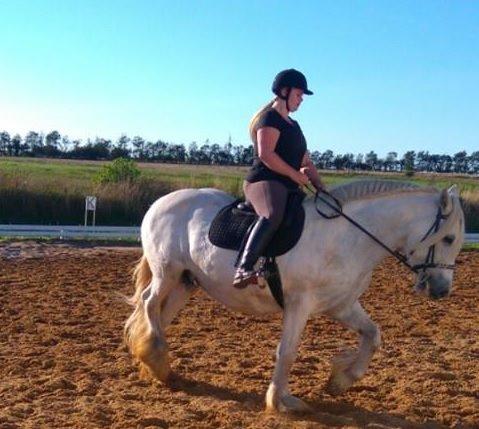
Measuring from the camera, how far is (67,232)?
20875 mm

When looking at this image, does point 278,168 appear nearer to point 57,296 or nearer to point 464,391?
point 464,391

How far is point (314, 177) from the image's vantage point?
5.91 metres

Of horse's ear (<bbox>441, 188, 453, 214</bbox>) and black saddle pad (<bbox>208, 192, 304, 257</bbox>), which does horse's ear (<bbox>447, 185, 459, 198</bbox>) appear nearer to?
horse's ear (<bbox>441, 188, 453, 214</bbox>)

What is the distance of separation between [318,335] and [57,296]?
410 cm

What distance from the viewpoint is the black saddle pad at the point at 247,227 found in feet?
17.8

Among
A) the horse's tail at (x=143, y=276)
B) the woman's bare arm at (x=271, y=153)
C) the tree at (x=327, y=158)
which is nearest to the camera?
the woman's bare arm at (x=271, y=153)

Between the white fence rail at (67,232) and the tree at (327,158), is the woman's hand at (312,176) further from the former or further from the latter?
the tree at (327,158)

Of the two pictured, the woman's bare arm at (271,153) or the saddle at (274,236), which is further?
the saddle at (274,236)

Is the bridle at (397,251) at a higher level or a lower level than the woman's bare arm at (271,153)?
lower

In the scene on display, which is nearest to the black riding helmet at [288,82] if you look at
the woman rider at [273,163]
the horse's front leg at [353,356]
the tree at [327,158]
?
the woman rider at [273,163]

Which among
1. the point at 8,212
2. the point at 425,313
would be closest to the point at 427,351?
the point at 425,313

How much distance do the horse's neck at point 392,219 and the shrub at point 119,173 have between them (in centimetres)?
2143

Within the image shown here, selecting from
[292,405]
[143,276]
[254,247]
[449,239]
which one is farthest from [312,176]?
[143,276]

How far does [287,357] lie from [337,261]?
809 mm
